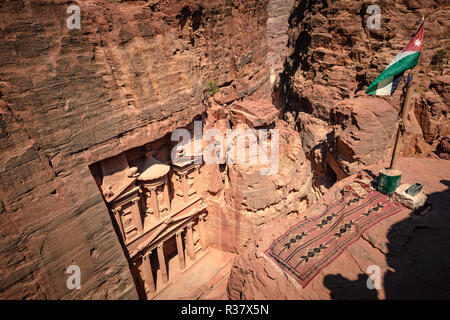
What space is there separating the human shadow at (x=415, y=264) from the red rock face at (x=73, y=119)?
7.10m

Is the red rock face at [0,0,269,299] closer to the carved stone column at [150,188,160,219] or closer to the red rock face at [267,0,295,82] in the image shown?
the carved stone column at [150,188,160,219]

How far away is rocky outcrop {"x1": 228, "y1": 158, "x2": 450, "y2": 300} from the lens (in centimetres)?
633

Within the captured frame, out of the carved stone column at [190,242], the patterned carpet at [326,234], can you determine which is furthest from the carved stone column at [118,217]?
the patterned carpet at [326,234]

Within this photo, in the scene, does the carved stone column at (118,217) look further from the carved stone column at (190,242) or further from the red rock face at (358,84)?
the red rock face at (358,84)

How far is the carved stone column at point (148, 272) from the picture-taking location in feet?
36.4

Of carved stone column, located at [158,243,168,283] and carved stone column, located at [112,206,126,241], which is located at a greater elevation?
carved stone column, located at [112,206,126,241]

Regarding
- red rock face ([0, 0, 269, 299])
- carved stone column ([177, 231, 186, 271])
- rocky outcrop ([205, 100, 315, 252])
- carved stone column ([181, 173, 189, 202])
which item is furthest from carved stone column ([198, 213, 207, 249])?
red rock face ([0, 0, 269, 299])

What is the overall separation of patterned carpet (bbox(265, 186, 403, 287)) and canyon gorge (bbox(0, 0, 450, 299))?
29 centimetres

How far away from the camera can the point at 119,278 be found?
9078mm

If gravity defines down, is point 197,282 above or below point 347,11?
below

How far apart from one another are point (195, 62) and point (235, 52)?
4.03m

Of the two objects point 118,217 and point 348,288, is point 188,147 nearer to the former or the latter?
point 118,217
